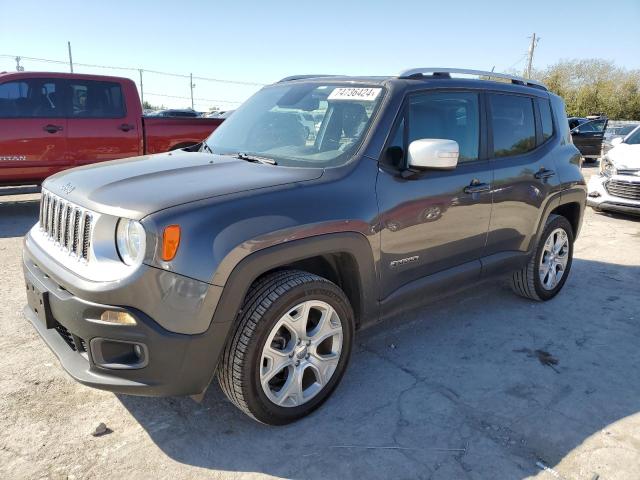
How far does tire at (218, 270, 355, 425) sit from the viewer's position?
8.07ft

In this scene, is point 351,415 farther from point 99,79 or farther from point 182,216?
point 99,79

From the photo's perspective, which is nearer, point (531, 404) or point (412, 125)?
point (531, 404)

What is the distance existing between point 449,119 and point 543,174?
1.20 metres

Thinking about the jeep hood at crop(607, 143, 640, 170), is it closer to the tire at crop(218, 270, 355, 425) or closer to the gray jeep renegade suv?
the gray jeep renegade suv

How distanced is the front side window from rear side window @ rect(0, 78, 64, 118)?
20.4ft

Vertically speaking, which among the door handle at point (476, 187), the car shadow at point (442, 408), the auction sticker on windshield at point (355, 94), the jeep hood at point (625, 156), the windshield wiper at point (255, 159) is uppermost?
the auction sticker on windshield at point (355, 94)

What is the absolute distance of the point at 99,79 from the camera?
784 centimetres

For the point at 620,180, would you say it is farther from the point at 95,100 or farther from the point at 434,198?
the point at 95,100

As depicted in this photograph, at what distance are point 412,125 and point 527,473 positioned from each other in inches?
80.0

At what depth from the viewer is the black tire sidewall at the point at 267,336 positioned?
97.1 inches

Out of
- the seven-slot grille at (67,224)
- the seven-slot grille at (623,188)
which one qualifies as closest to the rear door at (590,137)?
the seven-slot grille at (623,188)

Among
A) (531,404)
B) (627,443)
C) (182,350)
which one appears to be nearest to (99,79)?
(182,350)

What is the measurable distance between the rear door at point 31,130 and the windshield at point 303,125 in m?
4.83

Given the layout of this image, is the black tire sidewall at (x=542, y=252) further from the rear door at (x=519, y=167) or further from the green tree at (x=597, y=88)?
the green tree at (x=597, y=88)
